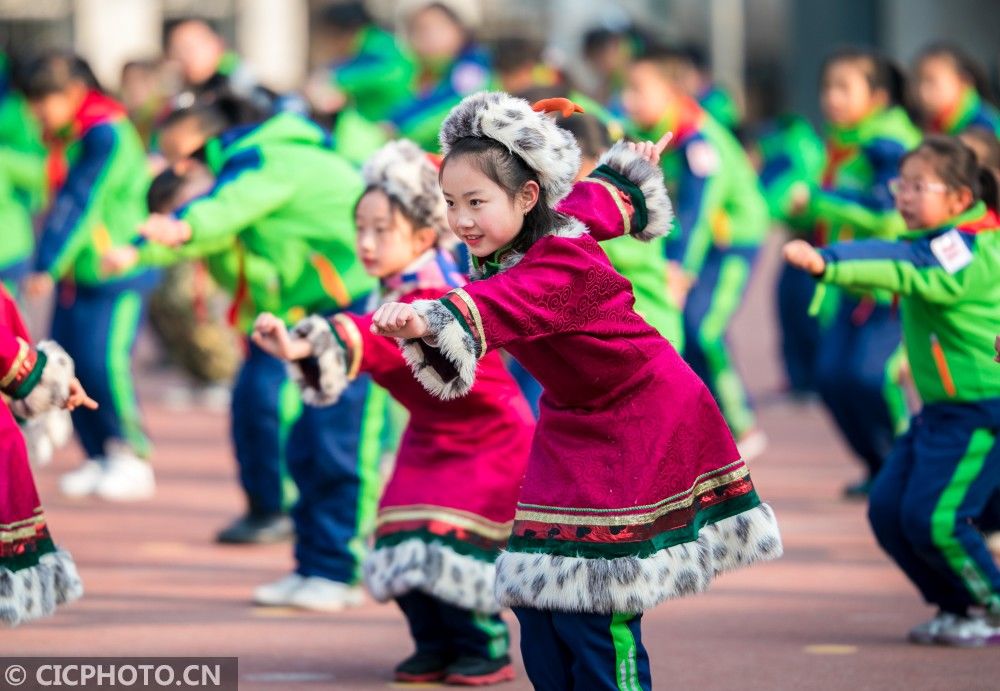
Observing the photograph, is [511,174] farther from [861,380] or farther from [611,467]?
[861,380]

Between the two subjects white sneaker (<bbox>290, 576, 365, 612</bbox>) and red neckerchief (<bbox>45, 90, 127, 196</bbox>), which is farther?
red neckerchief (<bbox>45, 90, 127, 196</bbox>)

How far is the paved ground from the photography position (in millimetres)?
5469

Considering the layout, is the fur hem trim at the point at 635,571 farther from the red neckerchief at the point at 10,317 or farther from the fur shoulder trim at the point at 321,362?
the red neckerchief at the point at 10,317

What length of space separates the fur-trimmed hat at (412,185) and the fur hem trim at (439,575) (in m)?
0.95

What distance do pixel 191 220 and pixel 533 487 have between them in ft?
7.51

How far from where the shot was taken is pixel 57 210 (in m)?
8.69

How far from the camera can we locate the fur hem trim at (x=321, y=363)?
15.7ft

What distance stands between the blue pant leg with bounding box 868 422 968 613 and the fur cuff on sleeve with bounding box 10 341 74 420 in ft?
7.75

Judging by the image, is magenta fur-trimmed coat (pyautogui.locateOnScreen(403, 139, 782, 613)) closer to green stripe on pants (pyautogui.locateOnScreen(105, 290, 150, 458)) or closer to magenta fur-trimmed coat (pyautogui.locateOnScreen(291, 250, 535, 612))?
magenta fur-trimmed coat (pyautogui.locateOnScreen(291, 250, 535, 612))

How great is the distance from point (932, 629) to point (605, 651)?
1.79 metres

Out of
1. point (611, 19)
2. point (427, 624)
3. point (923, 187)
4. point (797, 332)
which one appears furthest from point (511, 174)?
point (611, 19)

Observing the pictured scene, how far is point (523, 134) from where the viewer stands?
14.0 feet

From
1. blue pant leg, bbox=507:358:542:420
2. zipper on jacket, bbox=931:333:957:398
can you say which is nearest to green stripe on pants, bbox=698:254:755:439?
blue pant leg, bbox=507:358:542:420

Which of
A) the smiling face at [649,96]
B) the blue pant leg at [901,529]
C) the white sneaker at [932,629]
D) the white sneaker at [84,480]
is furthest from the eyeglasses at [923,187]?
the white sneaker at [84,480]
